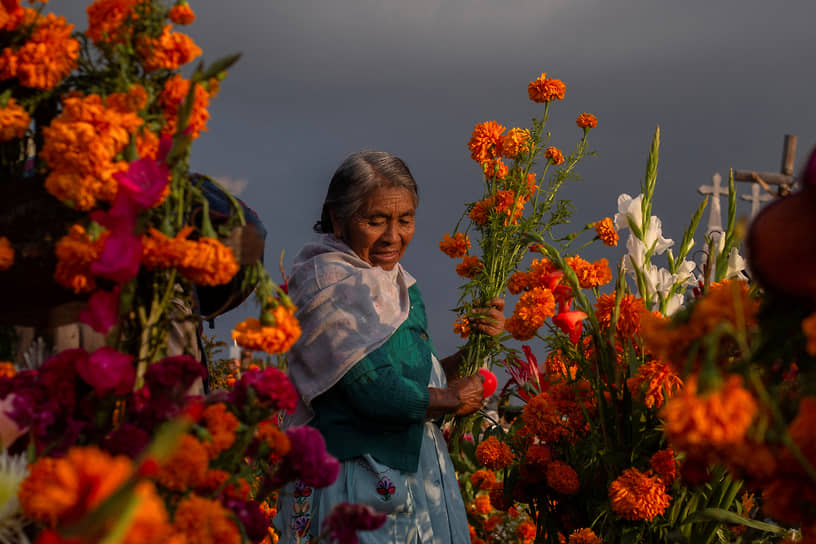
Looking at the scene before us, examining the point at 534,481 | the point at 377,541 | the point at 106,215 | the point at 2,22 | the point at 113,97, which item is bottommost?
the point at 377,541

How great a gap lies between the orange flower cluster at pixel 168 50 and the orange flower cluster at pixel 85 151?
0.12 meters

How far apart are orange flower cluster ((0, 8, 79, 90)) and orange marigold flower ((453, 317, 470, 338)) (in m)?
1.73

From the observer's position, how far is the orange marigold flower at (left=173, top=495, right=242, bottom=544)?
82cm

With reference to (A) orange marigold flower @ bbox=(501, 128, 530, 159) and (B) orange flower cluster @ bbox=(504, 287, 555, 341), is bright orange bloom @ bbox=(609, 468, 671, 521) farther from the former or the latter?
(A) orange marigold flower @ bbox=(501, 128, 530, 159)

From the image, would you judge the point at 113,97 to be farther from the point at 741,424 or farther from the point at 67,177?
the point at 741,424

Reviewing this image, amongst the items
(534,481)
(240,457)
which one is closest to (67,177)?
(240,457)

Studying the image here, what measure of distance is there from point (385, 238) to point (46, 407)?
1.52m

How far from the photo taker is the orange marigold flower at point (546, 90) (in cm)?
272

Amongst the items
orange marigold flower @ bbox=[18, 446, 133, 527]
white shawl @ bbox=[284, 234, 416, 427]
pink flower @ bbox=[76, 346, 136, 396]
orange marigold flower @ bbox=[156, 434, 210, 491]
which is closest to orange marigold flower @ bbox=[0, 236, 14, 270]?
pink flower @ bbox=[76, 346, 136, 396]

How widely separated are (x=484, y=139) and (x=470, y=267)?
48 centimetres

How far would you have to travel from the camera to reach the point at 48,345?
1.23 meters

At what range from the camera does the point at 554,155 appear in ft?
9.13

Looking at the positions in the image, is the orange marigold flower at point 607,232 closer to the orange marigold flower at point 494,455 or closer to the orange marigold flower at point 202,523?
the orange marigold flower at point 494,455

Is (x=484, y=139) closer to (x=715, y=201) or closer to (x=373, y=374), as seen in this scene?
(x=373, y=374)
